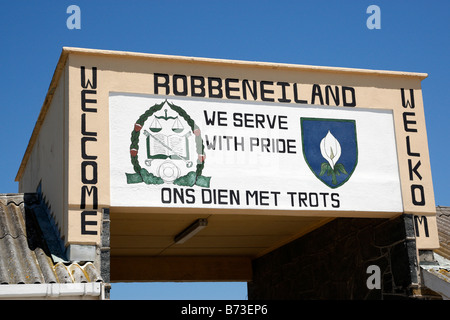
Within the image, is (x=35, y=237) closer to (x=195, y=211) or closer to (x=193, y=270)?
(x=195, y=211)

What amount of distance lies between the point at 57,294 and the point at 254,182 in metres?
3.04

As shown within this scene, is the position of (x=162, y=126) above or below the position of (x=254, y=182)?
above

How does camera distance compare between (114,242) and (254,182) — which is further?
(114,242)

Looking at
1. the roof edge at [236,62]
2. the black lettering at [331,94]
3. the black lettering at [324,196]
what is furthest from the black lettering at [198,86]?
the black lettering at [324,196]

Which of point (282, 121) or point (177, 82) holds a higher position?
point (177, 82)

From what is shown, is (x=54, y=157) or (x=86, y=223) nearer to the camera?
(x=86, y=223)

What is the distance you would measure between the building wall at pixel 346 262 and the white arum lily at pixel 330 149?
1291mm

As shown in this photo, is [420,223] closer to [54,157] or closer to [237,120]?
[237,120]

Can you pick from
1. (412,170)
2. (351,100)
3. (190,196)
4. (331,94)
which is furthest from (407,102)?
(190,196)

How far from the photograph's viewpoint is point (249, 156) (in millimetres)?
9680

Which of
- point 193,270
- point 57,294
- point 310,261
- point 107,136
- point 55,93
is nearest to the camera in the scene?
point 57,294

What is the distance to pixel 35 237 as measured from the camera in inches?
367
